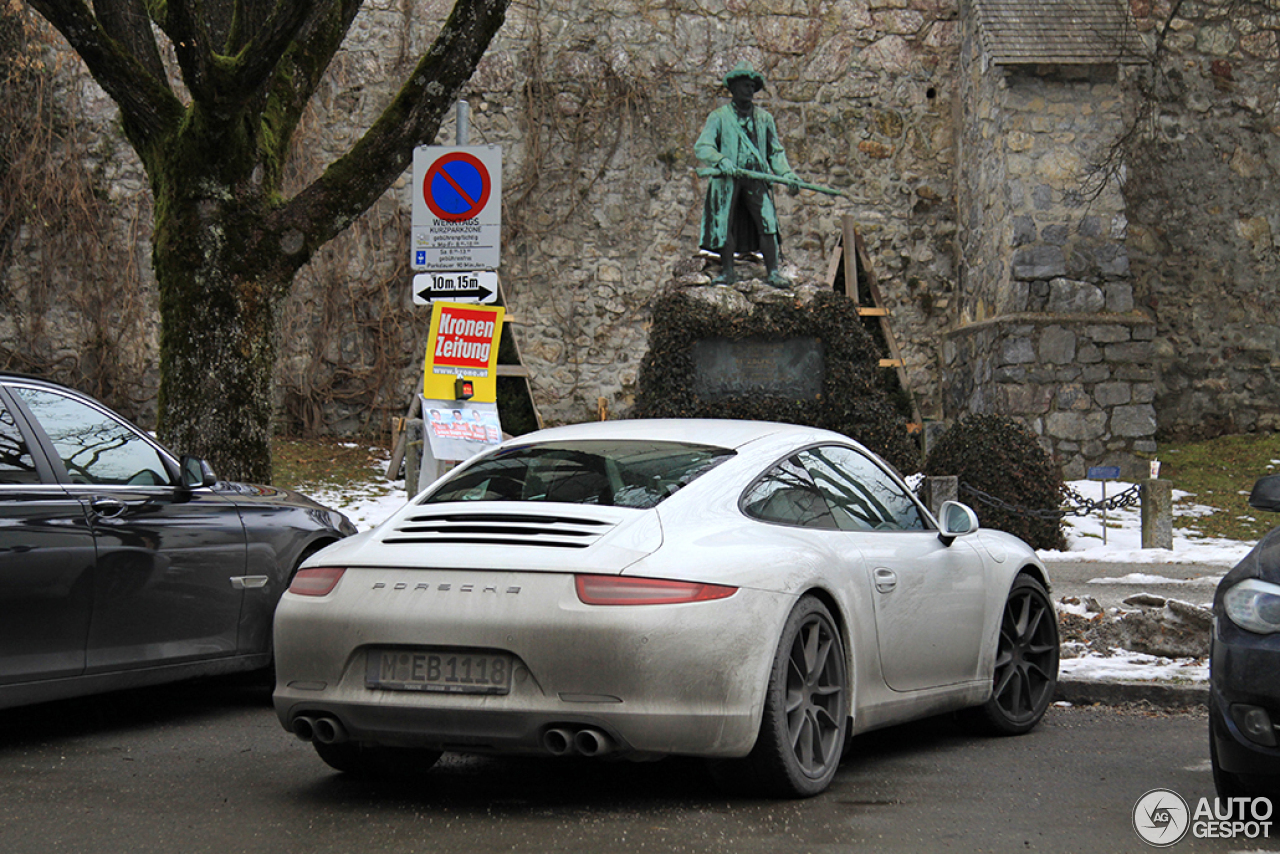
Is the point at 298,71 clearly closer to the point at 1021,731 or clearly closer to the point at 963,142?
the point at 1021,731

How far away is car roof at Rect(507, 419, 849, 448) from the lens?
503 centimetres

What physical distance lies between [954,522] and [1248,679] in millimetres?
1704

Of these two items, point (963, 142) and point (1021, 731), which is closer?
point (1021, 731)

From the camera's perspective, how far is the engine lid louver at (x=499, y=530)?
4.23 meters

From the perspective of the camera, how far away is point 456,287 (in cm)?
849

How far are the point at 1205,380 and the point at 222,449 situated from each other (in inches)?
614

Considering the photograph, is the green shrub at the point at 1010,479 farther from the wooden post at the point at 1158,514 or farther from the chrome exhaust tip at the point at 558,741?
the chrome exhaust tip at the point at 558,741

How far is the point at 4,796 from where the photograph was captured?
15.0 feet

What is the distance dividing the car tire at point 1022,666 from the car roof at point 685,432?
1243 millimetres

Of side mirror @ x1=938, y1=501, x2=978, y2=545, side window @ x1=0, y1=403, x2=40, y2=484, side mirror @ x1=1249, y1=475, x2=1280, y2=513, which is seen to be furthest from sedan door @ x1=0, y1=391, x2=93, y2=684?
side mirror @ x1=1249, y1=475, x2=1280, y2=513

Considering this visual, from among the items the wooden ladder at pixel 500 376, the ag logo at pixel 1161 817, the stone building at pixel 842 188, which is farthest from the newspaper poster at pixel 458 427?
the stone building at pixel 842 188

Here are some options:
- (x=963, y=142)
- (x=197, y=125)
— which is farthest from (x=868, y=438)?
(x=963, y=142)

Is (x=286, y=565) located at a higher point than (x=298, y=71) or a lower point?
lower

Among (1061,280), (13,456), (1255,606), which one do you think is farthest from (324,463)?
(1255,606)
